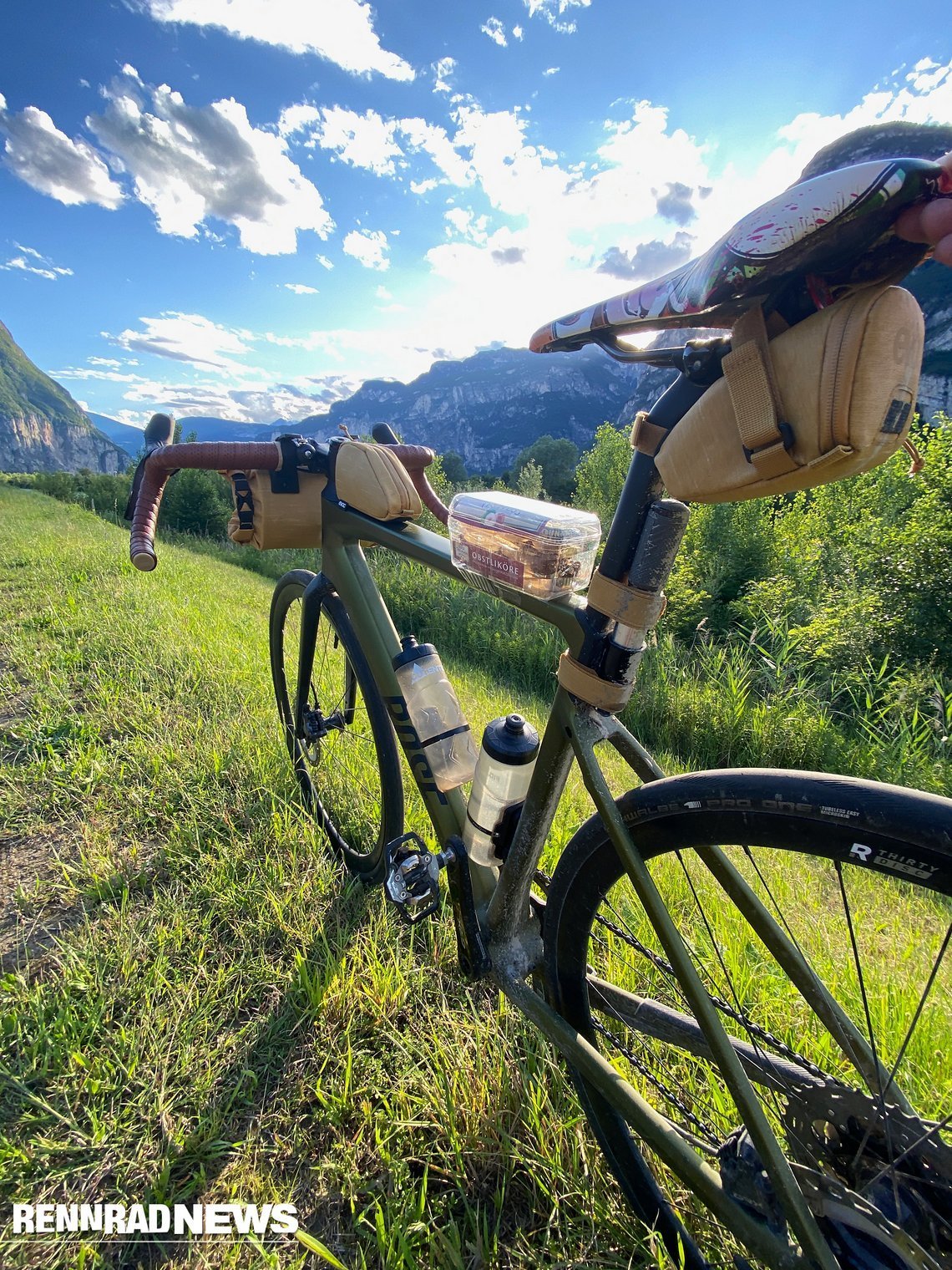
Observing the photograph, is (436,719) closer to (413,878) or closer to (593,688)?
(413,878)

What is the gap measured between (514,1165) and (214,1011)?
1.01 m

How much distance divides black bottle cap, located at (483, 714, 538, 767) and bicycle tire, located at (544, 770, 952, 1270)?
0.82ft

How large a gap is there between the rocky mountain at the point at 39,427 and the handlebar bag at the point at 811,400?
189m

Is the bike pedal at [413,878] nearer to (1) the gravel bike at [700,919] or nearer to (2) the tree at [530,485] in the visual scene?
(1) the gravel bike at [700,919]

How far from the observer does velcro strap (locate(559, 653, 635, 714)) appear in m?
1.24

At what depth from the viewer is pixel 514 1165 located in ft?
4.72

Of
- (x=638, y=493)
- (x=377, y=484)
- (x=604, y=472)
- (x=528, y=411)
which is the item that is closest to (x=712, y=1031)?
(x=638, y=493)

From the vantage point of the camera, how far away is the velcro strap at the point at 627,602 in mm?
1165

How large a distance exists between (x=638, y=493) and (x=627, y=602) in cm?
22

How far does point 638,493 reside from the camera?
1.14 m

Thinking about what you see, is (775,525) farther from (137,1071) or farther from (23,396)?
(23,396)

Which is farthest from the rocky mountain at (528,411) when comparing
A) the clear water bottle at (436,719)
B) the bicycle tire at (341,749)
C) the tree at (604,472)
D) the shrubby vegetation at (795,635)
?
the clear water bottle at (436,719)

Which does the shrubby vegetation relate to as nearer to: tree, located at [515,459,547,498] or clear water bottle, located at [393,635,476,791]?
clear water bottle, located at [393,635,476,791]

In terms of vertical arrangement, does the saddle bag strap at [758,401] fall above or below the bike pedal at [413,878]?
above
